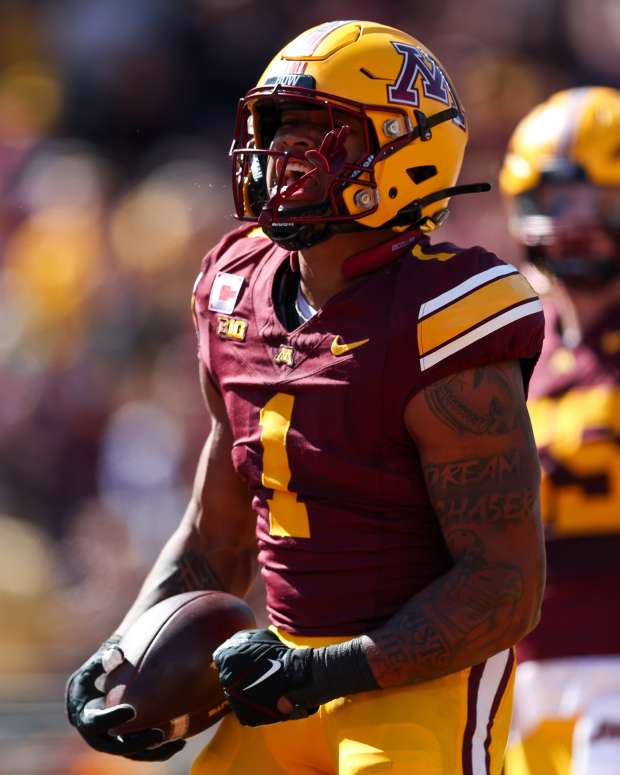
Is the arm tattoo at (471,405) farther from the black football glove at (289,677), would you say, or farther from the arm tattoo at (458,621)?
the black football glove at (289,677)

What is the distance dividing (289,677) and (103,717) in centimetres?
40

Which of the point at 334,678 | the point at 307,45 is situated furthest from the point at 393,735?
the point at 307,45

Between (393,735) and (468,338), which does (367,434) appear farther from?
(393,735)

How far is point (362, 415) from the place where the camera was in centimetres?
244

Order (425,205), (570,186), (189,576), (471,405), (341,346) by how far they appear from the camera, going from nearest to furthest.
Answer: (471,405) < (341,346) < (425,205) < (189,576) < (570,186)

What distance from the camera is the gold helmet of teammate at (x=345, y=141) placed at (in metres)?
2.55

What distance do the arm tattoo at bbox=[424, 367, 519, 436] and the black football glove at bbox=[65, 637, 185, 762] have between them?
30.0 inches

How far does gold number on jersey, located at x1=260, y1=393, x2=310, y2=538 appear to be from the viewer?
254 cm

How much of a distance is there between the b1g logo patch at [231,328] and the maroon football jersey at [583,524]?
4.77 feet

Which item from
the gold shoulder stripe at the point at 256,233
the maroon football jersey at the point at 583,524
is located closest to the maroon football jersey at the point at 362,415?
the gold shoulder stripe at the point at 256,233

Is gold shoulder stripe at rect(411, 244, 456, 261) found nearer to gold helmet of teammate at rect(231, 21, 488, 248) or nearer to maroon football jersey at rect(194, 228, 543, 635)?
maroon football jersey at rect(194, 228, 543, 635)

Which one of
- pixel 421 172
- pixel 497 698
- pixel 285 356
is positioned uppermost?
pixel 421 172

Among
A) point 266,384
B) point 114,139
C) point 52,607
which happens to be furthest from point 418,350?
point 114,139

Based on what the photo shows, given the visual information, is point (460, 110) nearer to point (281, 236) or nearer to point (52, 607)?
point (281, 236)
